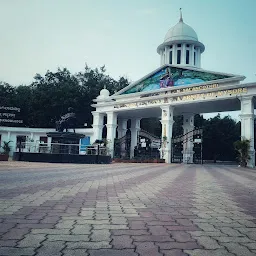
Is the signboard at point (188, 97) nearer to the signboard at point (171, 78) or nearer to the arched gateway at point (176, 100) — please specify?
the arched gateway at point (176, 100)

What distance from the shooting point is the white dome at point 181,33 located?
4141 centimetres

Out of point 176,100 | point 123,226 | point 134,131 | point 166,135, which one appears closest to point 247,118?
point 176,100

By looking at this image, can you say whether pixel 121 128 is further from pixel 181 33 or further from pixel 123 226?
pixel 123 226

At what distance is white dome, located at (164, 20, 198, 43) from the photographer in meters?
41.4

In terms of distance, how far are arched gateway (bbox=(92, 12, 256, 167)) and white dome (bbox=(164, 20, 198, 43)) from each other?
4947mm

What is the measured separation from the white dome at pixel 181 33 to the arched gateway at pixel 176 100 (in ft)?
16.2

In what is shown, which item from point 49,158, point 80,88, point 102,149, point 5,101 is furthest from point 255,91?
point 5,101

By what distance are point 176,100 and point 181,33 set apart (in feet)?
64.4

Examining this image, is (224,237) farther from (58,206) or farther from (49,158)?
(49,158)

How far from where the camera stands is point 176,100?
26969 mm

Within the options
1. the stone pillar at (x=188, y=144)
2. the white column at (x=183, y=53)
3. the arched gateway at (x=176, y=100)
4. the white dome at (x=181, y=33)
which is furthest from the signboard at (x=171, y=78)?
the white dome at (x=181, y=33)

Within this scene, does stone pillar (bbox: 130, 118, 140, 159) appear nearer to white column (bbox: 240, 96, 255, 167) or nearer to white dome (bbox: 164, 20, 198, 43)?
white dome (bbox: 164, 20, 198, 43)

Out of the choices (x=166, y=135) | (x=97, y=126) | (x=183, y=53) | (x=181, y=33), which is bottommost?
(x=166, y=135)

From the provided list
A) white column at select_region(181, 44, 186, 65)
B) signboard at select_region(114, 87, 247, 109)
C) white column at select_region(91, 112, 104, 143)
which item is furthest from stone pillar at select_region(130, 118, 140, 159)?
white column at select_region(181, 44, 186, 65)
